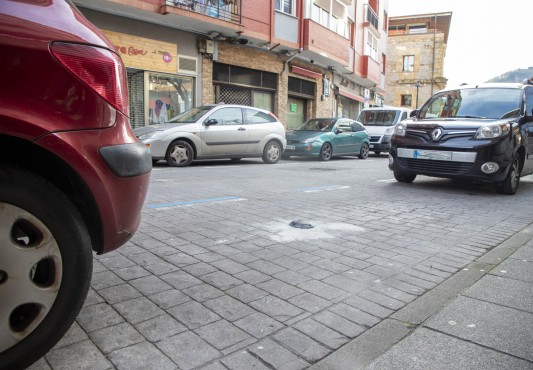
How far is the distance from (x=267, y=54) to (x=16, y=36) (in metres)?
18.2

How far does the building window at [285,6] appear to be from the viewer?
62.2ft

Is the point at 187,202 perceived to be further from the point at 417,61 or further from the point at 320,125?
the point at 417,61

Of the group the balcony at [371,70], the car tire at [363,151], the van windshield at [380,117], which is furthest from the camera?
the balcony at [371,70]

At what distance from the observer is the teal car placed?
13930mm

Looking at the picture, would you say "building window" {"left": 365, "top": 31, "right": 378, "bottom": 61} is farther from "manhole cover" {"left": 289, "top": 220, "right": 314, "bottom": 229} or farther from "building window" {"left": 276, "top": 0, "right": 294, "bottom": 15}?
"manhole cover" {"left": 289, "top": 220, "right": 314, "bottom": 229}

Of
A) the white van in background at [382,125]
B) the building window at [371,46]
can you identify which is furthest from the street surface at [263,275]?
the building window at [371,46]

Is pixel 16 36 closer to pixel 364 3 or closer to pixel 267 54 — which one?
pixel 267 54

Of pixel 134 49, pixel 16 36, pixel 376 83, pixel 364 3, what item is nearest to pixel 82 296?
pixel 16 36

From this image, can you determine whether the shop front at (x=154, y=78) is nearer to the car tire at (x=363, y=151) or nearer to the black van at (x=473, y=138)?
the car tire at (x=363, y=151)

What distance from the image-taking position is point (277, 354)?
84.6 inches

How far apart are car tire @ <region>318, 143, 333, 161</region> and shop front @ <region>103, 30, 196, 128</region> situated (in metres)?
5.52

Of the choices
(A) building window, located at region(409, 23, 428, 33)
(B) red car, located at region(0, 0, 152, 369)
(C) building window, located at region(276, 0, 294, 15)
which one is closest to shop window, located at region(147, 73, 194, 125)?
(C) building window, located at region(276, 0, 294, 15)

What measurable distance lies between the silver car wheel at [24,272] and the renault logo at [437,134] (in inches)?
257

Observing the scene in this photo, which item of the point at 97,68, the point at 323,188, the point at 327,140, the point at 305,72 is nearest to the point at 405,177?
the point at 323,188
